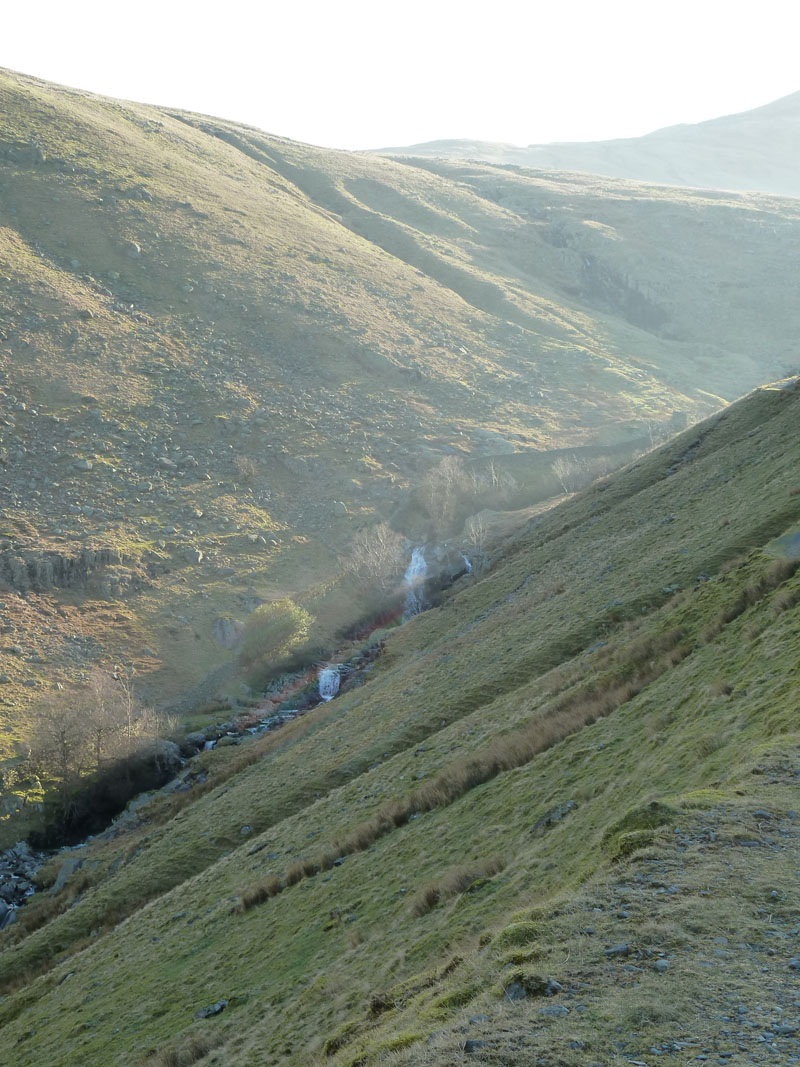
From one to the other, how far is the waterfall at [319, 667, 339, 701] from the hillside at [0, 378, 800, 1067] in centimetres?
1229

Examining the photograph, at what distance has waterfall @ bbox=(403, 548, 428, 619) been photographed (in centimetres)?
6156

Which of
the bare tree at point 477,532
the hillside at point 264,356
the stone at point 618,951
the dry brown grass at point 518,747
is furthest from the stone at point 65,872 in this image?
the bare tree at point 477,532

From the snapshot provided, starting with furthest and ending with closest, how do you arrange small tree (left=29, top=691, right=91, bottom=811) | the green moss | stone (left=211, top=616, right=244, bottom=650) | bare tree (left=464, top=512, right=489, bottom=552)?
stone (left=211, top=616, right=244, bottom=650) → bare tree (left=464, top=512, right=489, bottom=552) → small tree (left=29, top=691, right=91, bottom=811) → the green moss

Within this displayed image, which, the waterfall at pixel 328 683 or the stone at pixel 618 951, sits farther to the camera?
the waterfall at pixel 328 683

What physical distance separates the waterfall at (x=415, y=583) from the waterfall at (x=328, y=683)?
8585 millimetres

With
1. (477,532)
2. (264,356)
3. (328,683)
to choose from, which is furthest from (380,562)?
(264,356)

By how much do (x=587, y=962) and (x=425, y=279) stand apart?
129581mm

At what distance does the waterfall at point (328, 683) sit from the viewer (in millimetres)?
52037

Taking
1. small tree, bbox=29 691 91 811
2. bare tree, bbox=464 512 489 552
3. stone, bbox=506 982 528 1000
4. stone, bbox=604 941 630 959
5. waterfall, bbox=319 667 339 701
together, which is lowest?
small tree, bbox=29 691 91 811

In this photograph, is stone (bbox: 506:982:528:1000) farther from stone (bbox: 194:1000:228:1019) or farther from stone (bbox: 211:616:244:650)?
stone (bbox: 211:616:244:650)

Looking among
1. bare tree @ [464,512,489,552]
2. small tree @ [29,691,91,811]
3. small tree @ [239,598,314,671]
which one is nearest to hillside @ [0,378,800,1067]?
small tree @ [29,691,91,811]

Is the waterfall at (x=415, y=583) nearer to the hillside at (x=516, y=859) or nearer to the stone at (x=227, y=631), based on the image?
the stone at (x=227, y=631)

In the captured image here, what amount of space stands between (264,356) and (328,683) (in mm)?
56959

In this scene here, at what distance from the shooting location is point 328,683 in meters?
53.3
